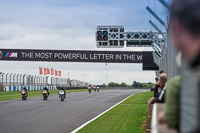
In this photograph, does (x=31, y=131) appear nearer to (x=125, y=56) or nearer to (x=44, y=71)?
(x=125, y=56)

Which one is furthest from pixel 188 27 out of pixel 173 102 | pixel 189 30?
pixel 173 102

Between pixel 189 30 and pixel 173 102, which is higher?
pixel 189 30

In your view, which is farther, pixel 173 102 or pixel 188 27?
pixel 173 102

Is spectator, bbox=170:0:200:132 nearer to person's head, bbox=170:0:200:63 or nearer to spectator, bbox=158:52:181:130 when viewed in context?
person's head, bbox=170:0:200:63

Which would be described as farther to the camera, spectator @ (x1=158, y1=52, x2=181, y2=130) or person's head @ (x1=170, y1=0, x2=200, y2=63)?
spectator @ (x1=158, y1=52, x2=181, y2=130)

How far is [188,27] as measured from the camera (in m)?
1.31

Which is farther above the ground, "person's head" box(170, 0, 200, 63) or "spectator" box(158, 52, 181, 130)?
"person's head" box(170, 0, 200, 63)

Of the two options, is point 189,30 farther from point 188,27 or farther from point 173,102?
point 173,102

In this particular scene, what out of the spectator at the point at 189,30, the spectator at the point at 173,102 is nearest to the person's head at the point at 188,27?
the spectator at the point at 189,30

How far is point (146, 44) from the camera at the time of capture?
5366 centimetres

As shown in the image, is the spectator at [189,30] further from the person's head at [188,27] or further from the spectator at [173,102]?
the spectator at [173,102]

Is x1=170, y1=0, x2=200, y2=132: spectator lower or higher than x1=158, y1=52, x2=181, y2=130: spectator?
higher

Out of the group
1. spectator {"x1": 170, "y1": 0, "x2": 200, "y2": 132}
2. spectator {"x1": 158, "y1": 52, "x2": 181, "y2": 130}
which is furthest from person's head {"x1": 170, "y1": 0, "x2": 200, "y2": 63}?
spectator {"x1": 158, "y1": 52, "x2": 181, "y2": 130}

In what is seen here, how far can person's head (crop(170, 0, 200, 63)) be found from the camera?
50.8 inches
